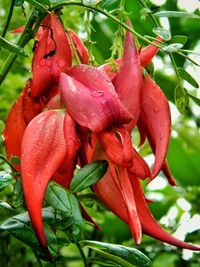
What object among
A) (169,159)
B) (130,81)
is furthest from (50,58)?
(169,159)

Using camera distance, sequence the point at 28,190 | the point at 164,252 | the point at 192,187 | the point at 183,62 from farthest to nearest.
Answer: the point at 192,187, the point at 183,62, the point at 164,252, the point at 28,190

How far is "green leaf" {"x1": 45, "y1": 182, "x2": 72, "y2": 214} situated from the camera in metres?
0.90

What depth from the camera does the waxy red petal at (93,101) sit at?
885 millimetres

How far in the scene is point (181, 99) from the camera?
1.09 metres

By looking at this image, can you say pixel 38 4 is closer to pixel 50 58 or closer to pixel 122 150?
pixel 50 58

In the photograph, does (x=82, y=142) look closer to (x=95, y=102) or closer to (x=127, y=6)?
(x=95, y=102)

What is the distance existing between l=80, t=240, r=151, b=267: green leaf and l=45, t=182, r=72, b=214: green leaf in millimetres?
155

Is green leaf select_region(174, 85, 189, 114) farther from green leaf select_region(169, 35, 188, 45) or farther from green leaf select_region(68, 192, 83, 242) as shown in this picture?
green leaf select_region(68, 192, 83, 242)

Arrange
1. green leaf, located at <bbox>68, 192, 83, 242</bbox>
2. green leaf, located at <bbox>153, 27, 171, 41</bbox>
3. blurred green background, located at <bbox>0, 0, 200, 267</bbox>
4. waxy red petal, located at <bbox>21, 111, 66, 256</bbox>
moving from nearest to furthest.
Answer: waxy red petal, located at <bbox>21, 111, 66, 256</bbox>, green leaf, located at <bbox>68, 192, 83, 242</bbox>, green leaf, located at <bbox>153, 27, 171, 41</bbox>, blurred green background, located at <bbox>0, 0, 200, 267</bbox>

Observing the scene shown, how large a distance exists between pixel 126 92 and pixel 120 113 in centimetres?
6

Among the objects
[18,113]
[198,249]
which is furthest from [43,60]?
[198,249]

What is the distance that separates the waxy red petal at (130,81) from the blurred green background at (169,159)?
455 mm

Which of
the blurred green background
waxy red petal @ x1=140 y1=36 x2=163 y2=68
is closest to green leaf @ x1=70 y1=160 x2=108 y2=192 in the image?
waxy red petal @ x1=140 y1=36 x2=163 y2=68

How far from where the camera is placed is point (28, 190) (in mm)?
828
